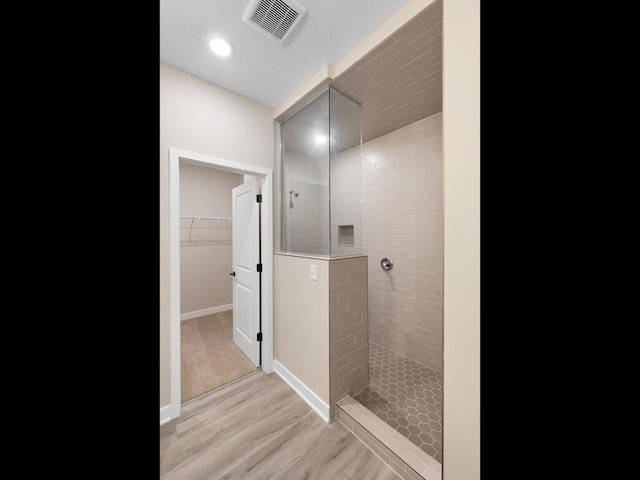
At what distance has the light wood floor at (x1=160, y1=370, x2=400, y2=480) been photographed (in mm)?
1276

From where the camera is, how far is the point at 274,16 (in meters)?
1.30

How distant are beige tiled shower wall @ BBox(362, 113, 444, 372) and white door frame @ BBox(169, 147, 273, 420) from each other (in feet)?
3.52

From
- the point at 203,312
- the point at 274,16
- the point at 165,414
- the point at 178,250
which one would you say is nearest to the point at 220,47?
the point at 274,16

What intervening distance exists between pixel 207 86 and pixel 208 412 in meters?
2.21

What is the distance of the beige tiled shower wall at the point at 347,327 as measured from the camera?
166cm

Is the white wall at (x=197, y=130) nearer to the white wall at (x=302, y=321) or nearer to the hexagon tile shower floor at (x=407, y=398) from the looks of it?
the white wall at (x=302, y=321)
